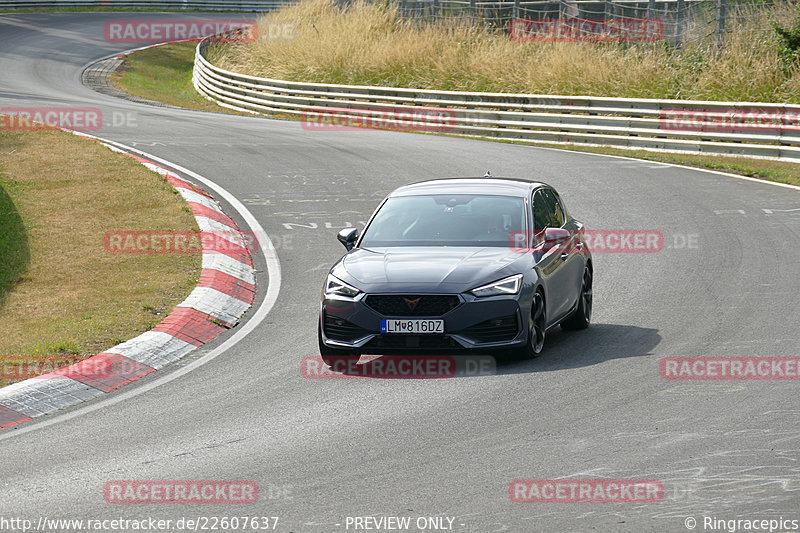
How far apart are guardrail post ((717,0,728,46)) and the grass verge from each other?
1656cm

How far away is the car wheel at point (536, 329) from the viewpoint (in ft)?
31.9

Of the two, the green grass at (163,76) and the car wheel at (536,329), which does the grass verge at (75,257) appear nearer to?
the car wheel at (536,329)

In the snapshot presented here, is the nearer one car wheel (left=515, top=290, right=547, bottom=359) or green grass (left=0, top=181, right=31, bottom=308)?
car wheel (left=515, top=290, right=547, bottom=359)

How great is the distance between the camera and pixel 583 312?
11227 millimetres

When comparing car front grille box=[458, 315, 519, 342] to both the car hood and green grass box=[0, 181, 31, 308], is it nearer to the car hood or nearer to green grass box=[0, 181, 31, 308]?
the car hood

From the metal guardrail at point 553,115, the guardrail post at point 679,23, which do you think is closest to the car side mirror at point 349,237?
the metal guardrail at point 553,115

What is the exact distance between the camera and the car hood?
9617 mm

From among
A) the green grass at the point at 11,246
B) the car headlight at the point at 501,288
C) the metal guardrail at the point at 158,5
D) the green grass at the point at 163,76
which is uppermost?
the car headlight at the point at 501,288

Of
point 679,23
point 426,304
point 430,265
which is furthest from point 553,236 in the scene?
point 679,23

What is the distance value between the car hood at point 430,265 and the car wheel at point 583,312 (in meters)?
1.28

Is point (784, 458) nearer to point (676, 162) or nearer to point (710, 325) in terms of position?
point (710, 325)

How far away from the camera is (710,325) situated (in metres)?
10.9

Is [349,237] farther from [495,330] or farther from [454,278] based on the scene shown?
[495,330]

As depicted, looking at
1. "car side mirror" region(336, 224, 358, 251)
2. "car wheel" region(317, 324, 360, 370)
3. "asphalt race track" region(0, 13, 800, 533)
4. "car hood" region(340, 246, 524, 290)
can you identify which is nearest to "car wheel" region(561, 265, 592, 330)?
"asphalt race track" region(0, 13, 800, 533)
